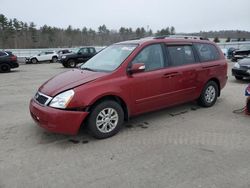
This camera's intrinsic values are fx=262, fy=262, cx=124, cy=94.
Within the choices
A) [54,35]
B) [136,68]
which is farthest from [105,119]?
[54,35]

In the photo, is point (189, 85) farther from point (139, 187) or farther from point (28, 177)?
point (28, 177)

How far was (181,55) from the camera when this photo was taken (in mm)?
5836

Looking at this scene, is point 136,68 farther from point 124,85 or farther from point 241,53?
point 241,53

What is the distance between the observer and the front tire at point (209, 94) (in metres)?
6.43

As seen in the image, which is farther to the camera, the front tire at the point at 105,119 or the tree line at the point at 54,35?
the tree line at the point at 54,35

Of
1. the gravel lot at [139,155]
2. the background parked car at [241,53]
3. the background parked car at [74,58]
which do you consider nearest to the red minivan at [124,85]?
the gravel lot at [139,155]

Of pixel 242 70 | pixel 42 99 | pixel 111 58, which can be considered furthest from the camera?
pixel 242 70

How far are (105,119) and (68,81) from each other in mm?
929

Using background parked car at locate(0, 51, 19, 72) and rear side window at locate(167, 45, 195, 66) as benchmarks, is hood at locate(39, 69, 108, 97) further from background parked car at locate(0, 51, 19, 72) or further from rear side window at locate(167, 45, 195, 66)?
background parked car at locate(0, 51, 19, 72)

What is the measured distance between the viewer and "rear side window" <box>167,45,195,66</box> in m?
5.61

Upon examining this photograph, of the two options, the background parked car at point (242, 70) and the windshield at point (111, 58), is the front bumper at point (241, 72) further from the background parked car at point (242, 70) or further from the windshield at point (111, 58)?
the windshield at point (111, 58)

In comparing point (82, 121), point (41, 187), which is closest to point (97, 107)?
point (82, 121)

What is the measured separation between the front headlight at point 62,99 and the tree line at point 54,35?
5172 centimetres

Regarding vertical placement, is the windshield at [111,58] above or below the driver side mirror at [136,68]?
above
